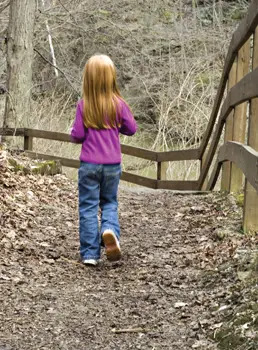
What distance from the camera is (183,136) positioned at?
15219 mm

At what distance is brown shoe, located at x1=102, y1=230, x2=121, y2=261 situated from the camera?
4934mm

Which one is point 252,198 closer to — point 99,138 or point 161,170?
point 99,138

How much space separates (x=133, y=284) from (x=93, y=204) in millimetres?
1025

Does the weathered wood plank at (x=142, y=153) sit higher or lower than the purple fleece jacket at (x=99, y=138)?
lower

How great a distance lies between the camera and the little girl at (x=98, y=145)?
494 cm

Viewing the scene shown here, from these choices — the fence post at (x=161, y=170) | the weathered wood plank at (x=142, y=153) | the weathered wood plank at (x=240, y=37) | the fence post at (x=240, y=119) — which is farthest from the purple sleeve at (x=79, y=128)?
the fence post at (x=161, y=170)

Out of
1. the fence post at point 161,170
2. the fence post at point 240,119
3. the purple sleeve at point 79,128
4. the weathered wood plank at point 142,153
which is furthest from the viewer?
the fence post at point 161,170

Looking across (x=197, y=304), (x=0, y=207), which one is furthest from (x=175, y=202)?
(x=197, y=304)

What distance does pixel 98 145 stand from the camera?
5051 millimetres

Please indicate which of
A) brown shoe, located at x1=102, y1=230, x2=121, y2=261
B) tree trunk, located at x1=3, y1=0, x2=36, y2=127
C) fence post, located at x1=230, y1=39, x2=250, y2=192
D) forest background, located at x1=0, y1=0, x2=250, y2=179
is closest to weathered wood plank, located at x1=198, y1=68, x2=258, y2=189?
fence post, located at x1=230, y1=39, x2=250, y2=192

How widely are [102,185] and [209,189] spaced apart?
3943 millimetres

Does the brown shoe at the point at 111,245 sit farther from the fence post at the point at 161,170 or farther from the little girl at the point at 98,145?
the fence post at the point at 161,170

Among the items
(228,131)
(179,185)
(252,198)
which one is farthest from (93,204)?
(179,185)

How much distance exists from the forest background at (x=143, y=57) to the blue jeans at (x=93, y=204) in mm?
9843
